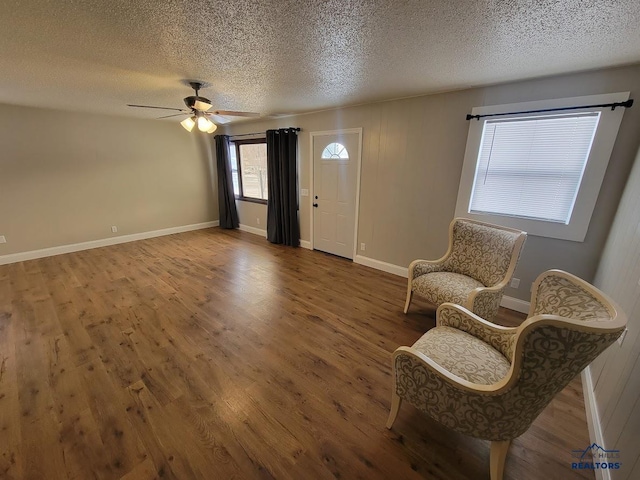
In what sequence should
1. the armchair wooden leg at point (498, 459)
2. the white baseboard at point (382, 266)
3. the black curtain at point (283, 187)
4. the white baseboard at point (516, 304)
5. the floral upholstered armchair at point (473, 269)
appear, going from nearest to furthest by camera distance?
the armchair wooden leg at point (498, 459) → the floral upholstered armchair at point (473, 269) → the white baseboard at point (516, 304) → the white baseboard at point (382, 266) → the black curtain at point (283, 187)

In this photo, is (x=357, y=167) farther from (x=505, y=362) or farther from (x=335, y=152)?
(x=505, y=362)

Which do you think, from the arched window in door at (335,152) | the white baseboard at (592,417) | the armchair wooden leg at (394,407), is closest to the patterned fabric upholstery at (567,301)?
the white baseboard at (592,417)

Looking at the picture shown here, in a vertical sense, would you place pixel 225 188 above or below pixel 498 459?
above

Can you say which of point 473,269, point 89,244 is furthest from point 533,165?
point 89,244

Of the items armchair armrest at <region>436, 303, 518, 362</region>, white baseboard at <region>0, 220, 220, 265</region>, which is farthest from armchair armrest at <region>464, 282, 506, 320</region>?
white baseboard at <region>0, 220, 220, 265</region>

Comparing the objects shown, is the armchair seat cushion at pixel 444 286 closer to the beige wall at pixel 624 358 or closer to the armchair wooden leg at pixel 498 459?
the beige wall at pixel 624 358

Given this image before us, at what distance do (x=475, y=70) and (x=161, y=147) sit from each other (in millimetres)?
5442

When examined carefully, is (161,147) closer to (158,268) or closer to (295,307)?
(158,268)

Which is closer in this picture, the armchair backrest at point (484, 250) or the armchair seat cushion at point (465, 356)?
the armchair seat cushion at point (465, 356)

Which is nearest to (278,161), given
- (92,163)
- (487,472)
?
(92,163)

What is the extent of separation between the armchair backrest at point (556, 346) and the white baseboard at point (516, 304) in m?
1.79

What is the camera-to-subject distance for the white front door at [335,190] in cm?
380

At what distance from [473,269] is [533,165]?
3.84 ft

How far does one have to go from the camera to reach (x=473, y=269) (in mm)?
2447
